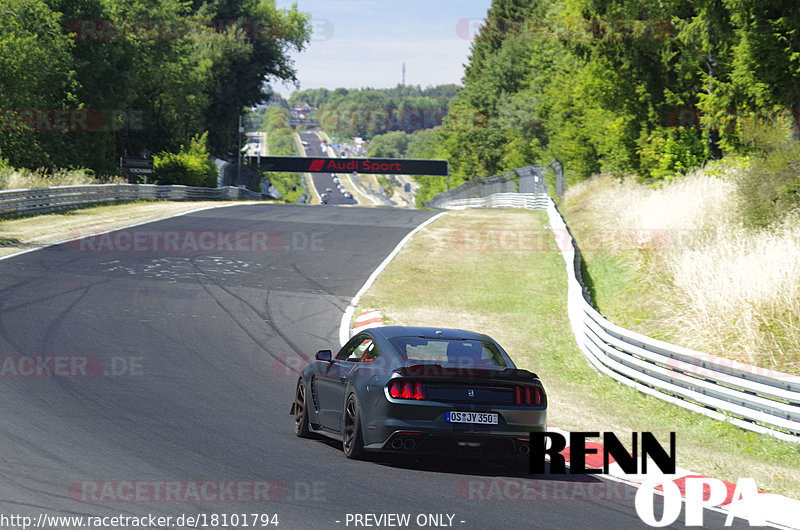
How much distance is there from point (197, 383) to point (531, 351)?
6492mm

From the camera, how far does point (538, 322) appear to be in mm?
18766

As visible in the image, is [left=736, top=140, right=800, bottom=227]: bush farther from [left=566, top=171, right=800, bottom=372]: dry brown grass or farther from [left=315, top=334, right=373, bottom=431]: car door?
[left=315, top=334, right=373, bottom=431]: car door

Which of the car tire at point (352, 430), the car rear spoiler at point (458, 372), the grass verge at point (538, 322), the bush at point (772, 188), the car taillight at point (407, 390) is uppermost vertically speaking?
the bush at point (772, 188)

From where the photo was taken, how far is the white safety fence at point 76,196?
31109 mm

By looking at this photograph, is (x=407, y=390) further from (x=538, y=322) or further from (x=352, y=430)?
(x=538, y=322)

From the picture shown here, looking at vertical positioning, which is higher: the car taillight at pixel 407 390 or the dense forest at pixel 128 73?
the dense forest at pixel 128 73

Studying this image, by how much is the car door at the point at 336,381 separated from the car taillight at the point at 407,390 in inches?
36.3

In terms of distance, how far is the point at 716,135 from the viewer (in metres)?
33.7

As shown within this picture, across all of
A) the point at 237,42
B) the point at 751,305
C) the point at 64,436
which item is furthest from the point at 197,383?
the point at 237,42

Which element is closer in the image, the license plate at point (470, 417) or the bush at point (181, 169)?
the license plate at point (470, 417)

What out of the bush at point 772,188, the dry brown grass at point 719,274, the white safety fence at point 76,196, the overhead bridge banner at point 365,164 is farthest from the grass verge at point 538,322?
the overhead bridge banner at point 365,164

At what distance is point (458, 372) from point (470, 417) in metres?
0.44

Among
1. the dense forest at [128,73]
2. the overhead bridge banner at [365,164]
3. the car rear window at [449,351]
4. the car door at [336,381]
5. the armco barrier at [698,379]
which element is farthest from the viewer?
the overhead bridge banner at [365,164]

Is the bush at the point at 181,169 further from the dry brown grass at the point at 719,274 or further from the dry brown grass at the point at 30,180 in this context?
the dry brown grass at the point at 719,274
